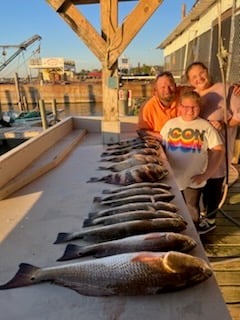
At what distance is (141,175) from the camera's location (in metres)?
2.62

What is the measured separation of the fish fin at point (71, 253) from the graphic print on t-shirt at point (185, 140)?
1605 millimetres

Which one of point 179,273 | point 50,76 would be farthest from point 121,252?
point 50,76

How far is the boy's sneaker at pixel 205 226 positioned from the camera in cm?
363

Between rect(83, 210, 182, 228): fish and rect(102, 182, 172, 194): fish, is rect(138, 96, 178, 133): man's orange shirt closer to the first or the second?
rect(102, 182, 172, 194): fish

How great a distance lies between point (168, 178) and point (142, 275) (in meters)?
1.47

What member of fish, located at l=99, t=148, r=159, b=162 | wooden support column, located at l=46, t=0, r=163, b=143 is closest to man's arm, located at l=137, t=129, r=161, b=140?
fish, located at l=99, t=148, r=159, b=162

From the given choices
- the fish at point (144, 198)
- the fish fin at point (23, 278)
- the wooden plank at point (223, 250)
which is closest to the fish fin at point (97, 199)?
the fish at point (144, 198)

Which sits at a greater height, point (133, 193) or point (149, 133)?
point (149, 133)

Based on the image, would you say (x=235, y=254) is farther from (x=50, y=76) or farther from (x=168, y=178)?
(x=50, y=76)

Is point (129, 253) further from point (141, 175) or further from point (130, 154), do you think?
point (130, 154)

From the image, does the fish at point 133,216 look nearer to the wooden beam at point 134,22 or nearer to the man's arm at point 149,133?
the man's arm at point 149,133

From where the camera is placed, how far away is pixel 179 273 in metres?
1.30

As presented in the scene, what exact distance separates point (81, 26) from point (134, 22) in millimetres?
736

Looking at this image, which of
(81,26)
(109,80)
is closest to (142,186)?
(109,80)
